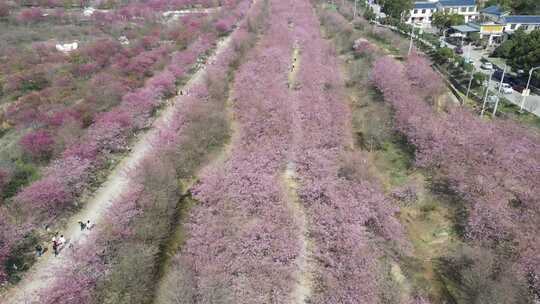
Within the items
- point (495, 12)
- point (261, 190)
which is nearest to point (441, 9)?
point (495, 12)

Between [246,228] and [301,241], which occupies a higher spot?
[246,228]

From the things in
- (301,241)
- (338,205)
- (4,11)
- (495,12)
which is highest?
(495,12)

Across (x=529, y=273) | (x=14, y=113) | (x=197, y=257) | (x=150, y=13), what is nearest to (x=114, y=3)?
(x=150, y=13)

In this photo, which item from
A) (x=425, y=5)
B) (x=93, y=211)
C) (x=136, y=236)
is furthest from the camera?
(x=425, y=5)

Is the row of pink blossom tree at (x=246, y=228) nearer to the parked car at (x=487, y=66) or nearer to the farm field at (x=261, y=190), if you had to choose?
the farm field at (x=261, y=190)

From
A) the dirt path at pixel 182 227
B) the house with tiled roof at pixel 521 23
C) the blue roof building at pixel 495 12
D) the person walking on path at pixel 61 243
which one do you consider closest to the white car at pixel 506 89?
the house with tiled roof at pixel 521 23

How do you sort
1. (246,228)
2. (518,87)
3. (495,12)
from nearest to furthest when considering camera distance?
(246,228), (518,87), (495,12)

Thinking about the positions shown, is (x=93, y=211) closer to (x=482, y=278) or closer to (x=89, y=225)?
(x=89, y=225)

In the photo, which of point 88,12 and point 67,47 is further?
point 88,12
